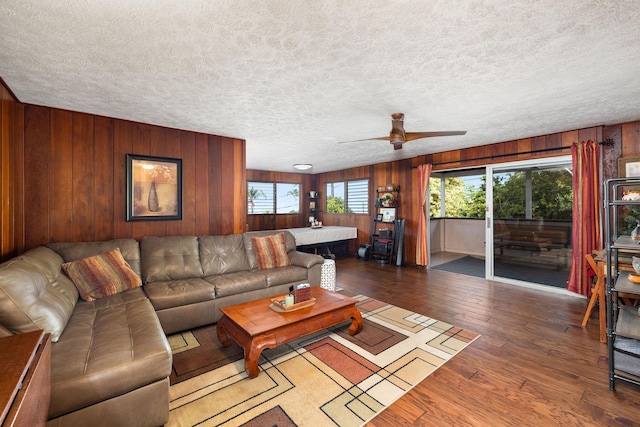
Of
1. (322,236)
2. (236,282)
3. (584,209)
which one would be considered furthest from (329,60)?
(322,236)

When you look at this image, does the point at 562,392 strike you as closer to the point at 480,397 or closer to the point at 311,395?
the point at 480,397

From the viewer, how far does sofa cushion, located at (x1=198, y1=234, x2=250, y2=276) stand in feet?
11.8

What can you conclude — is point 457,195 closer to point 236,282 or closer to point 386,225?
point 386,225

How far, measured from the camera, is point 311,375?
7.07ft

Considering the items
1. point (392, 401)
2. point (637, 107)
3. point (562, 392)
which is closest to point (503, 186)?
point (637, 107)

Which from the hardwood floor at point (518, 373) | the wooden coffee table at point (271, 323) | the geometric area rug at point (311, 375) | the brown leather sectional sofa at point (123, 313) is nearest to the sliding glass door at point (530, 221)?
the hardwood floor at point (518, 373)

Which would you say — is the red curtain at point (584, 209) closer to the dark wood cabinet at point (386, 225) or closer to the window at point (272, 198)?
the dark wood cabinet at point (386, 225)

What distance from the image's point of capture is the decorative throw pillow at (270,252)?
3867 mm

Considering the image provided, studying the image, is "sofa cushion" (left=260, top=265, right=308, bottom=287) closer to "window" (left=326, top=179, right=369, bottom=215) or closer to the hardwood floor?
the hardwood floor

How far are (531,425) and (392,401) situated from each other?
81 cm

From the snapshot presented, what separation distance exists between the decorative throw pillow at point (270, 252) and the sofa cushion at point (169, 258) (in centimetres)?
77

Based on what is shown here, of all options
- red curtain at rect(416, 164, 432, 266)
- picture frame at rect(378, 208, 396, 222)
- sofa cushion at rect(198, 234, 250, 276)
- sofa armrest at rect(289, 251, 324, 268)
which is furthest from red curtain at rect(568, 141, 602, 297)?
sofa cushion at rect(198, 234, 250, 276)

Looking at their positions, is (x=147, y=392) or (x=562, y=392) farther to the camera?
(x=562, y=392)

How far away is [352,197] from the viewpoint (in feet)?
25.2
